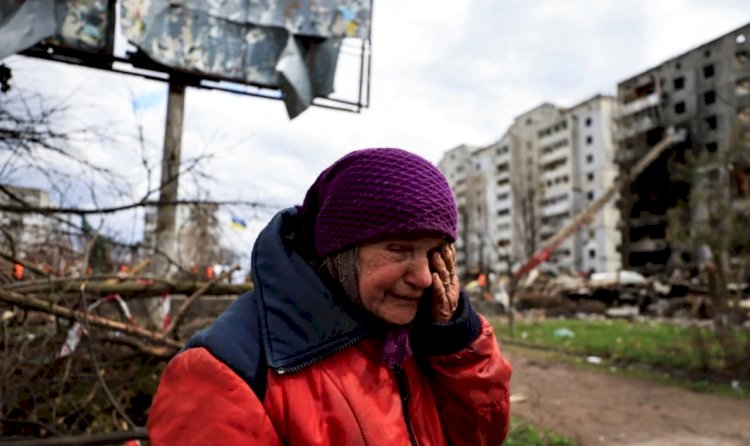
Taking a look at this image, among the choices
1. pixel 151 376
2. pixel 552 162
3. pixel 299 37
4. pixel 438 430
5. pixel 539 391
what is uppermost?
pixel 552 162

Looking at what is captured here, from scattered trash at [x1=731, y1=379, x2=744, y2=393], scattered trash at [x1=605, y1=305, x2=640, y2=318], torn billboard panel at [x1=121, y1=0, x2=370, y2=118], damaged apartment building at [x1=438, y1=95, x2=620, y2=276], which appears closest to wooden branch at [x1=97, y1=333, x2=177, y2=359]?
torn billboard panel at [x1=121, y1=0, x2=370, y2=118]

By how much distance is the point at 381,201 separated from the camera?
1.37m

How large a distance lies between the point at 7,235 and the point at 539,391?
7.78 m

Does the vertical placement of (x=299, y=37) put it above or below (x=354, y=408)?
above

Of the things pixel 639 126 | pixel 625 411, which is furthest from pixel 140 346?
pixel 639 126

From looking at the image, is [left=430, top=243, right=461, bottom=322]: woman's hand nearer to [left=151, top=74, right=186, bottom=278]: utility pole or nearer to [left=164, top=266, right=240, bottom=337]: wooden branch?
[left=164, top=266, right=240, bottom=337]: wooden branch

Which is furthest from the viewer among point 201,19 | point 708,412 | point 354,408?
point 201,19

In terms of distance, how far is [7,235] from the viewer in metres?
4.19

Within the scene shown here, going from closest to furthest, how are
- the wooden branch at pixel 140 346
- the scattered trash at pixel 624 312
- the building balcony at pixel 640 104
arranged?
the wooden branch at pixel 140 346 < the scattered trash at pixel 624 312 < the building balcony at pixel 640 104

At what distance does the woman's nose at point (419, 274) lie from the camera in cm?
142

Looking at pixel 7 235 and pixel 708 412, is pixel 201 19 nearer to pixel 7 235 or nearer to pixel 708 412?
pixel 7 235

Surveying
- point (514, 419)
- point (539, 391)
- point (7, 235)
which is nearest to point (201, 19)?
point (7, 235)

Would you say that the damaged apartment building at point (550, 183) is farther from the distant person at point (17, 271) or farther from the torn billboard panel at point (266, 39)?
the distant person at point (17, 271)

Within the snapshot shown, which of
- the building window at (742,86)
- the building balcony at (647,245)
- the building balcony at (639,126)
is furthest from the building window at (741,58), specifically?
the building balcony at (647,245)
